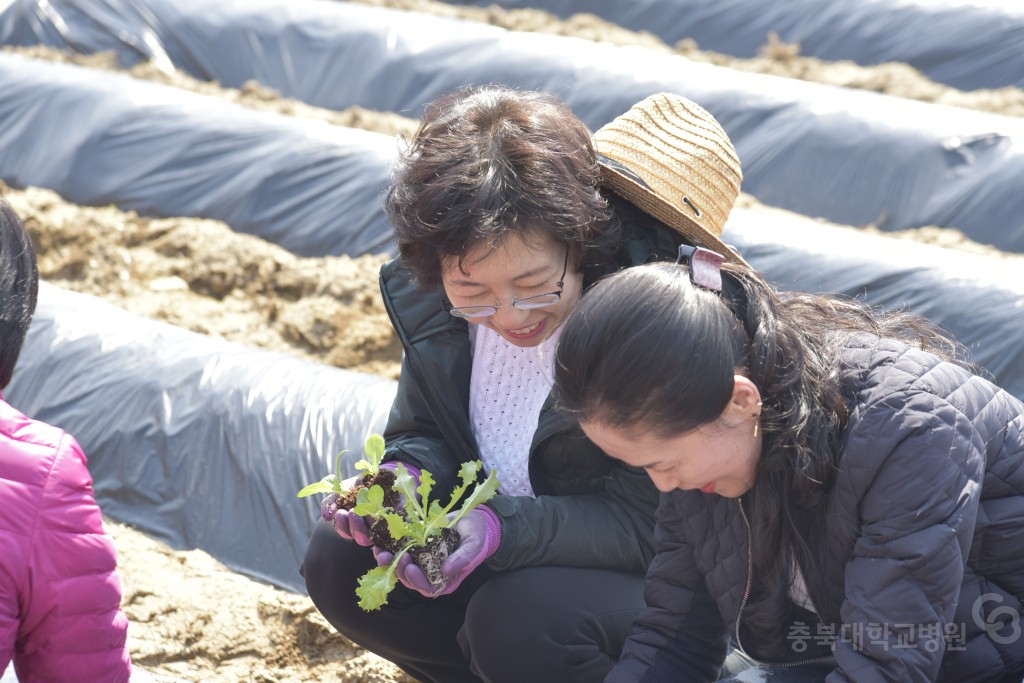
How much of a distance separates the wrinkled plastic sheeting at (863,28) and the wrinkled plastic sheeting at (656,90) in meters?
0.43

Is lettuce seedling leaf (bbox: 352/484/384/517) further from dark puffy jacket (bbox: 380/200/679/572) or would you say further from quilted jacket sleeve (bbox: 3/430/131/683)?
quilted jacket sleeve (bbox: 3/430/131/683)

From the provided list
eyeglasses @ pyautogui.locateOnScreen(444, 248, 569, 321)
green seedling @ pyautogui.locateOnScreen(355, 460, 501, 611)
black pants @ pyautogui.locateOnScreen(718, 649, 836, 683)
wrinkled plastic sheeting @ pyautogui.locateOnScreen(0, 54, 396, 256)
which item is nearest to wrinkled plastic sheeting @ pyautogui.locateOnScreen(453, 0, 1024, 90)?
wrinkled plastic sheeting @ pyautogui.locateOnScreen(0, 54, 396, 256)

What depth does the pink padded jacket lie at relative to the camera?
1.56 m

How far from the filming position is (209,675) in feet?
7.89

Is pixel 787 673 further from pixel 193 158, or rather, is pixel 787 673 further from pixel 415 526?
pixel 193 158

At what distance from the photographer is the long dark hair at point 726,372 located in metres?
1.38

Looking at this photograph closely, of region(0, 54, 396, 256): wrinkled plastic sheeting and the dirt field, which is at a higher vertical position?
region(0, 54, 396, 256): wrinkled plastic sheeting

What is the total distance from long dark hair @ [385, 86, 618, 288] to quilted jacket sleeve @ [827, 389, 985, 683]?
585 mm

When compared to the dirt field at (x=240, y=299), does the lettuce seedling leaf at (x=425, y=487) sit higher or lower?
higher

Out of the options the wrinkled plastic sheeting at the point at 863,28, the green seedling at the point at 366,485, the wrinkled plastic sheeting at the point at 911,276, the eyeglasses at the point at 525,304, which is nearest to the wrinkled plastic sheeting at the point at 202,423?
the green seedling at the point at 366,485

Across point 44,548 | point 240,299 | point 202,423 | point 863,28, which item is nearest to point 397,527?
point 44,548

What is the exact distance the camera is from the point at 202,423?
2.91 m

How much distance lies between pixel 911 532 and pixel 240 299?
2.76m

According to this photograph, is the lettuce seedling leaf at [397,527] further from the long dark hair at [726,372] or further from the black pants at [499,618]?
the long dark hair at [726,372]
